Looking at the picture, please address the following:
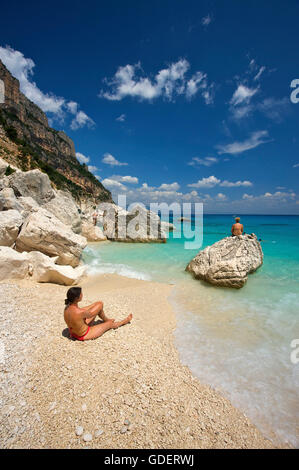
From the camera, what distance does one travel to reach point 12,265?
623 cm

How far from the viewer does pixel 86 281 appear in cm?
811

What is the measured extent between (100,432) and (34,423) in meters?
0.83

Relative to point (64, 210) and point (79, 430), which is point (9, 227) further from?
point (64, 210)

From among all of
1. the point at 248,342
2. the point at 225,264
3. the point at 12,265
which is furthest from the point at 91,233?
the point at 248,342

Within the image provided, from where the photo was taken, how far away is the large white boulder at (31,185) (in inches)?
520

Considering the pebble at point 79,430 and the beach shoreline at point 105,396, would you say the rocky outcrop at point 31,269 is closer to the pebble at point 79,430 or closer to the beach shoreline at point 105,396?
the beach shoreline at point 105,396

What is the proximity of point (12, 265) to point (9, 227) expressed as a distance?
6.91ft

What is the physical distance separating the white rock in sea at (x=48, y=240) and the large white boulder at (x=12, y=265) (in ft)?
4.09

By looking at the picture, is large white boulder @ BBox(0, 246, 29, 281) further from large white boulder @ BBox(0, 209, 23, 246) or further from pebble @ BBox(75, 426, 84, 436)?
pebble @ BBox(75, 426, 84, 436)

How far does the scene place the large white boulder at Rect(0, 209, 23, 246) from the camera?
735 centimetres

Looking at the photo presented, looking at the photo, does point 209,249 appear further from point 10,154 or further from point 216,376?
point 10,154

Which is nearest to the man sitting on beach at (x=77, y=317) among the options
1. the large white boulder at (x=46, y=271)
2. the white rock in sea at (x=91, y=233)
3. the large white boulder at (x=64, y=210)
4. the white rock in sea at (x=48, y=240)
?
the large white boulder at (x=46, y=271)

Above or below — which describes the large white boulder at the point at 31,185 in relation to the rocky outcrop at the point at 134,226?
above

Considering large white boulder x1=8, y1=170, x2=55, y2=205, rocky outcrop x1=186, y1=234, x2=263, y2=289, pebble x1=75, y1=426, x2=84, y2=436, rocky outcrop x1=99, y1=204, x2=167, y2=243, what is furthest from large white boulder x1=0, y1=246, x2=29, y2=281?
rocky outcrop x1=99, y1=204, x2=167, y2=243
